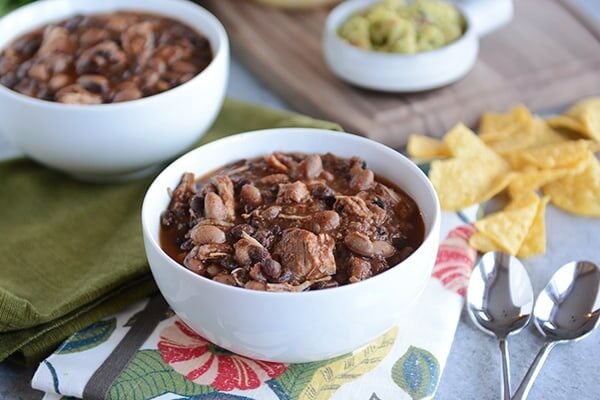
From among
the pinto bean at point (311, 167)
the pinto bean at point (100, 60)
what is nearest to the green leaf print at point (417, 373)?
the pinto bean at point (311, 167)

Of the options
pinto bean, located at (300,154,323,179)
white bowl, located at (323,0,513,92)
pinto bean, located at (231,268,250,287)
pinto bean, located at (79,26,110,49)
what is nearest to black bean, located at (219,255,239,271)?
pinto bean, located at (231,268,250,287)

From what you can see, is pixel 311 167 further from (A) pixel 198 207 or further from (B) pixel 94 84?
(B) pixel 94 84

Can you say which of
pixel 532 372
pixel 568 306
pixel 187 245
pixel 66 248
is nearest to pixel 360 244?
pixel 187 245

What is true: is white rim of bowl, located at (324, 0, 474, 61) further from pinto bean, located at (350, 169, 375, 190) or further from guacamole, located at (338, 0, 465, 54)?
pinto bean, located at (350, 169, 375, 190)

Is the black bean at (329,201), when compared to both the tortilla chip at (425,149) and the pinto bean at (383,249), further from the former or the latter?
the tortilla chip at (425,149)

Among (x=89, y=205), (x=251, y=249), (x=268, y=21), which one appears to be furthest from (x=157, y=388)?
(x=268, y=21)
